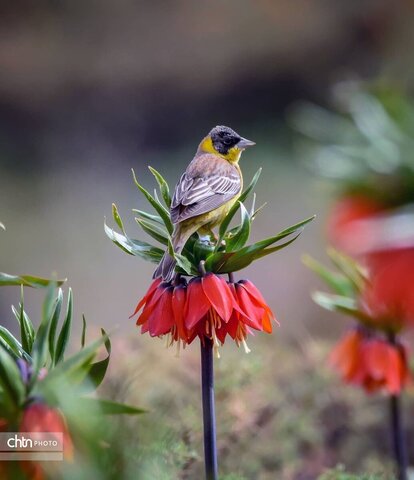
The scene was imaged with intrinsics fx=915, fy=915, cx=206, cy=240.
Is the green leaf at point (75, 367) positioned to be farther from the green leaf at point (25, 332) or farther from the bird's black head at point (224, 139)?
the bird's black head at point (224, 139)

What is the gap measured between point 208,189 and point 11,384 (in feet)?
1.67

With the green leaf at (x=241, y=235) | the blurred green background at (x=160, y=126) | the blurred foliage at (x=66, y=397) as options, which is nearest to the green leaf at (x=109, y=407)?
Result: the blurred foliage at (x=66, y=397)

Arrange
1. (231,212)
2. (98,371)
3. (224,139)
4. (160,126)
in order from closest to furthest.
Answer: (98,371)
(231,212)
(224,139)
(160,126)

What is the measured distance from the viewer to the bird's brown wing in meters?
Answer: 0.86

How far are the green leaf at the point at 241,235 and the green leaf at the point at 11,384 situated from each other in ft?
0.75

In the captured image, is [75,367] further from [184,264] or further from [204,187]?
[204,187]

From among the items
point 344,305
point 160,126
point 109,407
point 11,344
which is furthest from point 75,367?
point 160,126

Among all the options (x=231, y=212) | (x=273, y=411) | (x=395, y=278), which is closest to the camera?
(x=395, y=278)

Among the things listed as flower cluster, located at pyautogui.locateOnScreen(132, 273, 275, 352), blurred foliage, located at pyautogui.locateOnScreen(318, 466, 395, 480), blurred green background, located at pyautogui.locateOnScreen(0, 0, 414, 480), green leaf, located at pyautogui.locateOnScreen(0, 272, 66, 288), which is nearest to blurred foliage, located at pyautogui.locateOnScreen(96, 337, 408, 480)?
blurred green background, located at pyautogui.locateOnScreen(0, 0, 414, 480)

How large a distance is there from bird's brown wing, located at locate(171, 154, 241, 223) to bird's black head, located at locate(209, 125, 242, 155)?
36 millimetres

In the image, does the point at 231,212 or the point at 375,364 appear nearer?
the point at 231,212

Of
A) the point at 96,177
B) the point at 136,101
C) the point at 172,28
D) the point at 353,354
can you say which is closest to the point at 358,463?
the point at 353,354

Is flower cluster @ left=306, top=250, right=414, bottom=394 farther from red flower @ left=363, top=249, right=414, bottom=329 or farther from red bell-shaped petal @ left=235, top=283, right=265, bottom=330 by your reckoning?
red flower @ left=363, top=249, right=414, bottom=329

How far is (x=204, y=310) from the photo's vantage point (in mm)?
635
